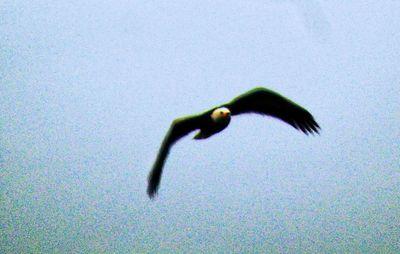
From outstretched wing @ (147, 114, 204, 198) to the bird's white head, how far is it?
31 centimetres

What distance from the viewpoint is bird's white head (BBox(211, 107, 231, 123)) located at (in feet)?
22.2

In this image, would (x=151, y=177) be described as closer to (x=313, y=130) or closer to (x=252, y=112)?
(x=252, y=112)

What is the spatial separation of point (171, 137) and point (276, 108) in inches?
53.5

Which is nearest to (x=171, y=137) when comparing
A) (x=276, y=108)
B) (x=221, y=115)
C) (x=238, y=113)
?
(x=221, y=115)

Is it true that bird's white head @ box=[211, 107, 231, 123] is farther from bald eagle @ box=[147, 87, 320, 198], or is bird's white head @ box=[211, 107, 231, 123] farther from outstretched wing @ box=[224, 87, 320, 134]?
outstretched wing @ box=[224, 87, 320, 134]

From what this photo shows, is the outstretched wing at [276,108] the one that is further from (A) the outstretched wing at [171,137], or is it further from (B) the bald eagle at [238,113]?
(A) the outstretched wing at [171,137]

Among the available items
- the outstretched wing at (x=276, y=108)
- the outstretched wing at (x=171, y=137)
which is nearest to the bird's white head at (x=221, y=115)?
the outstretched wing at (x=276, y=108)

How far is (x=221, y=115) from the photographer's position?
6781mm

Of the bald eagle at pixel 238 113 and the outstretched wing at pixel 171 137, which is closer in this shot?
the bald eagle at pixel 238 113

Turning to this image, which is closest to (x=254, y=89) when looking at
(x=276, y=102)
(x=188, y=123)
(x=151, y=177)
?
(x=276, y=102)

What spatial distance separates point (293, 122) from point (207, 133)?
1107mm

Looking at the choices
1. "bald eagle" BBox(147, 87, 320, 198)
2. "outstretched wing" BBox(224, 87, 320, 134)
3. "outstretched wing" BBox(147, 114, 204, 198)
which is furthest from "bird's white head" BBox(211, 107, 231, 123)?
"outstretched wing" BBox(147, 114, 204, 198)

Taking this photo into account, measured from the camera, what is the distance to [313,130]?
717 cm

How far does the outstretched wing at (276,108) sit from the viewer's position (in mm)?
6980
